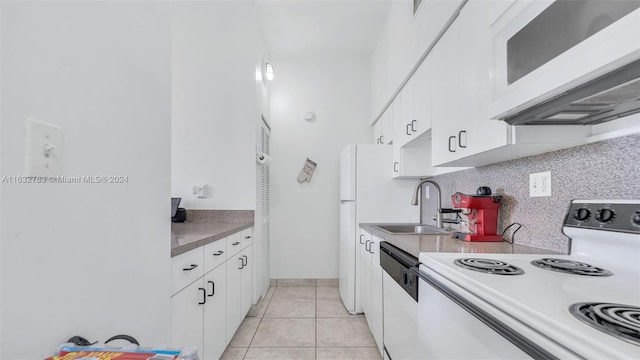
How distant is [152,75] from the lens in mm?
824

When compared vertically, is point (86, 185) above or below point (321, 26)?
below

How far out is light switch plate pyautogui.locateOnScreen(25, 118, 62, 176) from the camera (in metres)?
0.49

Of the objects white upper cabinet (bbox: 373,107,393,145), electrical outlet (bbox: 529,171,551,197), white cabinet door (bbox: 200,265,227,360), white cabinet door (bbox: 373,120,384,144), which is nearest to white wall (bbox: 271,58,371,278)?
white cabinet door (bbox: 373,120,384,144)

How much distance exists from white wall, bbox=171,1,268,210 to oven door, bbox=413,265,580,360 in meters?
1.91

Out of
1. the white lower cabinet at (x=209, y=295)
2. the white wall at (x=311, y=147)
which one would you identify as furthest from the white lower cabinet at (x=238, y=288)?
the white wall at (x=311, y=147)

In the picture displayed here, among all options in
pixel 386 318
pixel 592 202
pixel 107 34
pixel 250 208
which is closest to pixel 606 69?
pixel 592 202

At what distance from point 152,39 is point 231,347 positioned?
6.92 ft

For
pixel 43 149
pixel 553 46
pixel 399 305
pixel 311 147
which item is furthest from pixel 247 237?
pixel 553 46

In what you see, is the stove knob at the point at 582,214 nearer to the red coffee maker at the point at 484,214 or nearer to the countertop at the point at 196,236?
the red coffee maker at the point at 484,214

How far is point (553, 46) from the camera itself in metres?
0.88

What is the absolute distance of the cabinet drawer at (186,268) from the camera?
1176mm

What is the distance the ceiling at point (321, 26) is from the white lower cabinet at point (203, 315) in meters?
2.47

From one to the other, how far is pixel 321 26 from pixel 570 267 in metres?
3.03

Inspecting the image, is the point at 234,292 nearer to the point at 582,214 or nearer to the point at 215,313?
the point at 215,313
